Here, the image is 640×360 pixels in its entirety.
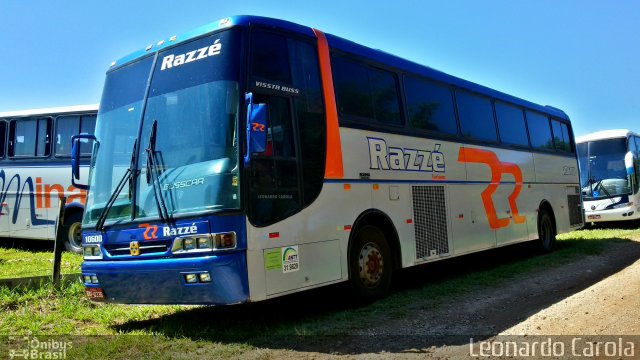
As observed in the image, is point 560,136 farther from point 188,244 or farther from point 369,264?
point 188,244

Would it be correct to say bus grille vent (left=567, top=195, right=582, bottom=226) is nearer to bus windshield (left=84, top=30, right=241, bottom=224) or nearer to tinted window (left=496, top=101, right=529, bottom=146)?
tinted window (left=496, top=101, right=529, bottom=146)

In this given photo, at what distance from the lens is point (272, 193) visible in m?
5.68

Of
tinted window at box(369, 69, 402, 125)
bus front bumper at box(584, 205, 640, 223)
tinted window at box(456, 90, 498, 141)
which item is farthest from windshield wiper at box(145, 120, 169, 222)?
bus front bumper at box(584, 205, 640, 223)

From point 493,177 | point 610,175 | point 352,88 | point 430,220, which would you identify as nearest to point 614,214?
point 610,175

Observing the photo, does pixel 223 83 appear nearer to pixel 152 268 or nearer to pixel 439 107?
pixel 152 268

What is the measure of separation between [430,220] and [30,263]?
8270 millimetres

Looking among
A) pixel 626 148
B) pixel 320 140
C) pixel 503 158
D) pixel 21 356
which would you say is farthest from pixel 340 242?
pixel 626 148

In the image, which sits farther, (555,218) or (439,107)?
(555,218)

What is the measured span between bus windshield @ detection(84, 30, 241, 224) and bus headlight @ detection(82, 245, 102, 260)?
337 mm

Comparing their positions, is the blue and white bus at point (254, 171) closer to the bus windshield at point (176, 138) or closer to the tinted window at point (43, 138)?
the bus windshield at point (176, 138)

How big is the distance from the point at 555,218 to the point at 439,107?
248 inches

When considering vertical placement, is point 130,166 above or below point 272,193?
above

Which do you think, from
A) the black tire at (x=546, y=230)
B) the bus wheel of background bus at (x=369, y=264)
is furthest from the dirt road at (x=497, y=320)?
the black tire at (x=546, y=230)

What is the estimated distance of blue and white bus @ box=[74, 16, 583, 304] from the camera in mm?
5355
